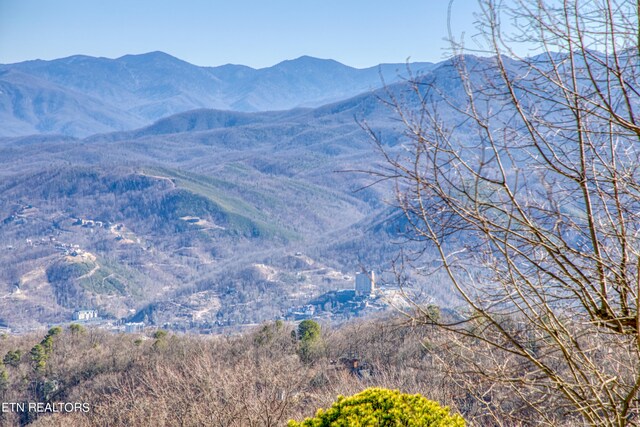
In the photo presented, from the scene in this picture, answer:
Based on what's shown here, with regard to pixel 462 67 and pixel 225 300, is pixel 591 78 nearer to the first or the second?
pixel 462 67

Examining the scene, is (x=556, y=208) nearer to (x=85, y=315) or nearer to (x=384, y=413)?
(x=384, y=413)

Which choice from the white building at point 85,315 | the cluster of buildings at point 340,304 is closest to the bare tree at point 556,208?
the cluster of buildings at point 340,304

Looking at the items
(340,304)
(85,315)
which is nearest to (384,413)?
(340,304)

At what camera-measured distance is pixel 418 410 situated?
6.35 meters

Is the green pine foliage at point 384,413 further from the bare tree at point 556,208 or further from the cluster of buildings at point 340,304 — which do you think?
the cluster of buildings at point 340,304

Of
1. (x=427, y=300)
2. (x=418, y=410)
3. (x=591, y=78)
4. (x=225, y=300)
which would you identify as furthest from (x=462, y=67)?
(x=225, y=300)

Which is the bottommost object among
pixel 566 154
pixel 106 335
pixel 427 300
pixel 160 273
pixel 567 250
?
pixel 160 273

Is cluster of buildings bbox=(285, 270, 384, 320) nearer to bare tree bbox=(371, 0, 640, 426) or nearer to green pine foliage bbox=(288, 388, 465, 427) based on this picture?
green pine foliage bbox=(288, 388, 465, 427)

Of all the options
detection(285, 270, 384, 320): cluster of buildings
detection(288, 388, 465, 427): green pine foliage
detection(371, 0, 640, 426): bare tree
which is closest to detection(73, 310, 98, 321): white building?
detection(285, 270, 384, 320): cluster of buildings

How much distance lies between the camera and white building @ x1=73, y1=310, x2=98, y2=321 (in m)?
146

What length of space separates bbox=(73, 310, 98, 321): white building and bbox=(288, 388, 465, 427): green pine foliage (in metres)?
148

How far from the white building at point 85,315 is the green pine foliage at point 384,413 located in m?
148

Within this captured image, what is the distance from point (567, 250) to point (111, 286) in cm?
17226

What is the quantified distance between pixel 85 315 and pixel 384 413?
149126 millimetres
